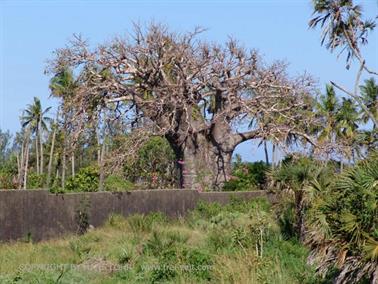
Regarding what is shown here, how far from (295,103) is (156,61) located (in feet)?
22.0

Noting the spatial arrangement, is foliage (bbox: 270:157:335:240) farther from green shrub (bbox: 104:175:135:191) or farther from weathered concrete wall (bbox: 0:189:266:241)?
green shrub (bbox: 104:175:135:191)

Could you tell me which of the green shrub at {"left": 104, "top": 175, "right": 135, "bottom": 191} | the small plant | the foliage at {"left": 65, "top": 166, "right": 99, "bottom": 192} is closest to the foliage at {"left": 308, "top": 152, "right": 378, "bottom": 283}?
the small plant

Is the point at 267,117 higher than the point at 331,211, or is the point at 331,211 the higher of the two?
the point at 267,117

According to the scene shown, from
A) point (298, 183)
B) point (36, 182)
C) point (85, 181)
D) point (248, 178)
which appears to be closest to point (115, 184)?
point (85, 181)

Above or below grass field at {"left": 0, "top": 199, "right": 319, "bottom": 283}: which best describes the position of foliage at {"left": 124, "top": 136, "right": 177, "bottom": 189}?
above

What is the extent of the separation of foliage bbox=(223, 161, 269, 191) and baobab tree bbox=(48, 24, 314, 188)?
0.78m

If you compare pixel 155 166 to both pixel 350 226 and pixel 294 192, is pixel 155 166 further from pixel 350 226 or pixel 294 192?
pixel 350 226

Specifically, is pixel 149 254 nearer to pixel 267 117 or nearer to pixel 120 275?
pixel 120 275

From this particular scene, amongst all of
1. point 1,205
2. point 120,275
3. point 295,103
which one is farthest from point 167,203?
point 120,275

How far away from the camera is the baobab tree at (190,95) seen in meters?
31.2

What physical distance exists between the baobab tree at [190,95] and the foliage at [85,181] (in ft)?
6.73

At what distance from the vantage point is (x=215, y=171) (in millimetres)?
33250

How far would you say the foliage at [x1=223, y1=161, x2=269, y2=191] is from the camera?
3216 centimetres

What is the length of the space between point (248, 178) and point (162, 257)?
18031mm
